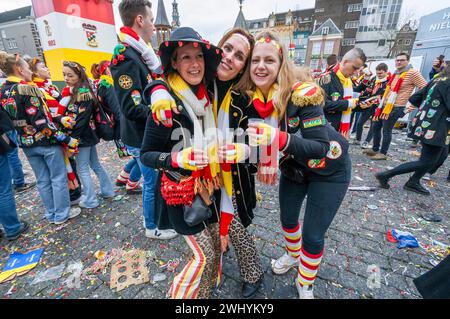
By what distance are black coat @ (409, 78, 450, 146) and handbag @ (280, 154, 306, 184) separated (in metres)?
3.39

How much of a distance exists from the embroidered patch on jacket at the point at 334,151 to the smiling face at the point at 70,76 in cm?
356

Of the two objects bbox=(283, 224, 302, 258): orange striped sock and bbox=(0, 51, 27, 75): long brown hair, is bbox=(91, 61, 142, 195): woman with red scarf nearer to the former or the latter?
bbox=(0, 51, 27, 75): long brown hair

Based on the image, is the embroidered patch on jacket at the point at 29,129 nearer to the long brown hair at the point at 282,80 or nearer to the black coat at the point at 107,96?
the black coat at the point at 107,96

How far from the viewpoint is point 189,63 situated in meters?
1.47

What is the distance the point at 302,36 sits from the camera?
4359cm

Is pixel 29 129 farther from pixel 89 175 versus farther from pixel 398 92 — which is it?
pixel 398 92

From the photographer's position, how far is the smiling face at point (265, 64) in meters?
1.61

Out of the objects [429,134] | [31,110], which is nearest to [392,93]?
[429,134]

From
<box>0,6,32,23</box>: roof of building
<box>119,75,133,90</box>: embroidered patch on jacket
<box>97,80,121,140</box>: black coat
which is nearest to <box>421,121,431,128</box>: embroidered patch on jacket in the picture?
<box>119,75,133,90</box>: embroidered patch on jacket

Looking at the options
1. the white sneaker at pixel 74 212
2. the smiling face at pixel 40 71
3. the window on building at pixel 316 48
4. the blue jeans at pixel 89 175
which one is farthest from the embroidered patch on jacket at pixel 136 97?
the window on building at pixel 316 48

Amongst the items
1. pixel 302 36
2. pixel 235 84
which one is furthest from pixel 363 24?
pixel 235 84

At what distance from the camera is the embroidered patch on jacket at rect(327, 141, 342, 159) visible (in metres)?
1.76

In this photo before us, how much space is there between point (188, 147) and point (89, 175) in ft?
9.48

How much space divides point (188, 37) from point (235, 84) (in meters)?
0.53
